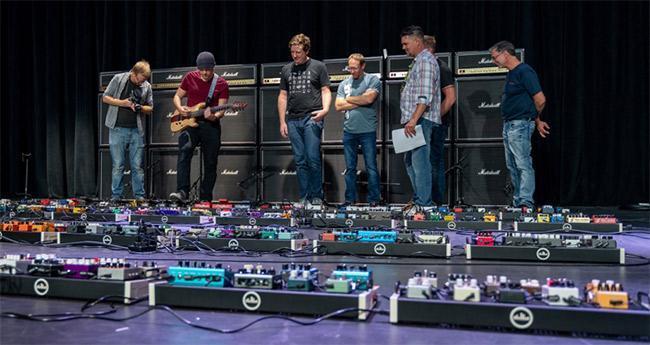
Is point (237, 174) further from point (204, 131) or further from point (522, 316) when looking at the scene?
point (522, 316)

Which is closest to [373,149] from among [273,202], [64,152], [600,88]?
[273,202]

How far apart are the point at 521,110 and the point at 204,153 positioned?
2.72 metres

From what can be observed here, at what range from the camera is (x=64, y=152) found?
27.1 feet

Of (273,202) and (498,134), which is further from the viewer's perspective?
(273,202)

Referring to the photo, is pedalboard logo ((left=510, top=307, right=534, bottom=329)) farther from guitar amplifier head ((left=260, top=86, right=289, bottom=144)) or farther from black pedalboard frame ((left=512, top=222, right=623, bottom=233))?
guitar amplifier head ((left=260, top=86, right=289, bottom=144))

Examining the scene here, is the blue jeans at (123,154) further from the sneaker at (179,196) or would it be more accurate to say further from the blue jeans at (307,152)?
the blue jeans at (307,152)

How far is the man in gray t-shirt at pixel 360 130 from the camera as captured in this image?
522cm

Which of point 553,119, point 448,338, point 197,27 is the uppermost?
point 197,27

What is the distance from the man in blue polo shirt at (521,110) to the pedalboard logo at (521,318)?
3027 millimetres

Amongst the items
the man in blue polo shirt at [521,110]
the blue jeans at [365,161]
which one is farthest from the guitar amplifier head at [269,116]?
the man in blue polo shirt at [521,110]

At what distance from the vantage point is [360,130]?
5234 millimetres

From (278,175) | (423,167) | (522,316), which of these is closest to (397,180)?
(278,175)

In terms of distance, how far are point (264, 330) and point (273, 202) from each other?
4.92 m

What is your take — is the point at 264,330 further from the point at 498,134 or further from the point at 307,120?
the point at 498,134
